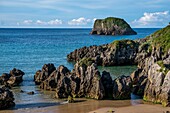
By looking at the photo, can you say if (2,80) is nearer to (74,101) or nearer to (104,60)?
(74,101)

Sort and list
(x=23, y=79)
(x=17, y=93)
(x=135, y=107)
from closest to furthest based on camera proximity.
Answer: (x=135, y=107)
(x=17, y=93)
(x=23, y=79)

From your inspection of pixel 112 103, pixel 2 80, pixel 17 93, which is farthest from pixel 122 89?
pixel 2 80

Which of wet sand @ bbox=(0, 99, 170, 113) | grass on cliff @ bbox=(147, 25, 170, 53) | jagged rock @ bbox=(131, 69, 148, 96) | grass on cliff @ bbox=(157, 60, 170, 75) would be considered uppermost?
grass on cliff @ bbox=(147, 25, 170, 53)

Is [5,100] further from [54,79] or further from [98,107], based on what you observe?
[54,79]

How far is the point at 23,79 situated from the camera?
61.1 metres

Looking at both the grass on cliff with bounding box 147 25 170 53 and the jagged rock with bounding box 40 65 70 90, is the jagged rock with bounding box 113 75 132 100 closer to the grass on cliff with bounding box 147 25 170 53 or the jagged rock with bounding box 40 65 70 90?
the jagged rock with bounding box 40 65 70 90

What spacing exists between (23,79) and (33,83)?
420 cm

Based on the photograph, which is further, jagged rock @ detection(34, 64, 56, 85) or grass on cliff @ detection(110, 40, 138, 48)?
grass on cliff @ detection(110, 40, 138, 48)

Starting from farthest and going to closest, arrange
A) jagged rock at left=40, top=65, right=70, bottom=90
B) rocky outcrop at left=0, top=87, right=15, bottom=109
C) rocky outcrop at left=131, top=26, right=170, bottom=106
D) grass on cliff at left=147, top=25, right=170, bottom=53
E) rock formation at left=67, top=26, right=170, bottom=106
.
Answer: grass on cliff at left=147, top=25, right=170, bottom=53 → jagged rock at left=40, top=65, right=70, bottom=90 → rock formation at left=67, top=26, right=170, bottom=106 → rocky outcrop at left=131, top=26, right=170, bottom=106 → rocky outcrop at left=0, top=87, right=15, bottom=109

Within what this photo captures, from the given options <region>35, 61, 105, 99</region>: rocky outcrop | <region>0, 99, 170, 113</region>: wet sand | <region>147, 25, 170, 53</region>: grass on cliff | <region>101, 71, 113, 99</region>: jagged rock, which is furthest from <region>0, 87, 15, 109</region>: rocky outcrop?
<region>147, 25, 170, 53</region>: grass on cliff

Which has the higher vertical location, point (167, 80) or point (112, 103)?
point (167, 80)

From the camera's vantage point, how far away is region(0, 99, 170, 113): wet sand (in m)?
39.8

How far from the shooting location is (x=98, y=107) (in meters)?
41.7

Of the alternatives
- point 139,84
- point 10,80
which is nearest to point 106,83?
point 139,84
